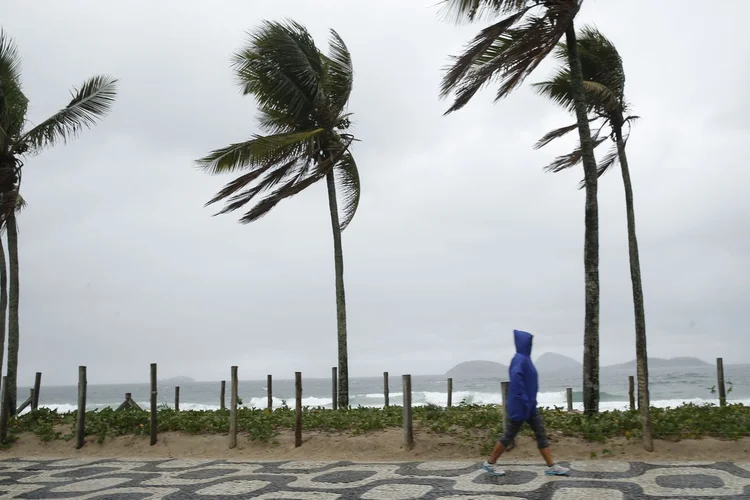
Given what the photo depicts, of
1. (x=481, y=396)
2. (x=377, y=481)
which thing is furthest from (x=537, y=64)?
(x=481, y=396)

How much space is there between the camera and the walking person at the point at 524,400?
769 centimetres

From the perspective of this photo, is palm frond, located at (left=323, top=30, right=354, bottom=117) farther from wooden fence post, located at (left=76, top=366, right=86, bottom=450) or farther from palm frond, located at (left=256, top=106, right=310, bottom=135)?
wooden fence post, located at (left=76, top=366, right=86, bottom=450)

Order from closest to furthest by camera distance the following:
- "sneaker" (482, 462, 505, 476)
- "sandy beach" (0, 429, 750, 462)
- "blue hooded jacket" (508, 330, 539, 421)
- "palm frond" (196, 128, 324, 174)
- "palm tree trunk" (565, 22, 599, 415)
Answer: "blue hooded jacket" (508, 330, 539, 421)
"sneaker" (482, 462, 505, 476)
"sandy beach" (0, 429, 750, 462)
"palm tree trunk" (565, 22, 599, 415)
"palm frond" (196, 128, 324, 174)

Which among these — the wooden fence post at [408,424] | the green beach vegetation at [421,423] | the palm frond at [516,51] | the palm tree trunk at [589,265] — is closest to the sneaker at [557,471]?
the green beach vegetation at [421,423]

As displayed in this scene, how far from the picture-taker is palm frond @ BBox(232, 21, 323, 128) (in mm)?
16500

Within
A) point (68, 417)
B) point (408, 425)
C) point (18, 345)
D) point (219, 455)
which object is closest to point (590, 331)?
point (408, 425)

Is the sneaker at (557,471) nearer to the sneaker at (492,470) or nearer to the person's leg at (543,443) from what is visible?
the person's leg at (543,443)

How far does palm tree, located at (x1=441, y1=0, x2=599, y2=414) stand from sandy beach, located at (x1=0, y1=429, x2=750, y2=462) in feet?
6.88

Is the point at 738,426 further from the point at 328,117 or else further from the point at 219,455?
the point at 328,117

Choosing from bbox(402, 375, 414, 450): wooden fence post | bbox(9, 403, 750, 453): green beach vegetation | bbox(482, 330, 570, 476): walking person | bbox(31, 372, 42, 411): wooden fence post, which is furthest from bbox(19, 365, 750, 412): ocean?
bbox(482, 330, 570, 476): walking person

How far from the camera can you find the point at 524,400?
25.1 feet

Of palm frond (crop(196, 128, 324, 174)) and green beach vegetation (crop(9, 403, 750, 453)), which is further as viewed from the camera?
palm frond (crop(196, 128, 324, 174))

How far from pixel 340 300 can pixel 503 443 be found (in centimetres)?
916

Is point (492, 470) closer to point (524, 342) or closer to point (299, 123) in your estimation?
point (524, 342)
